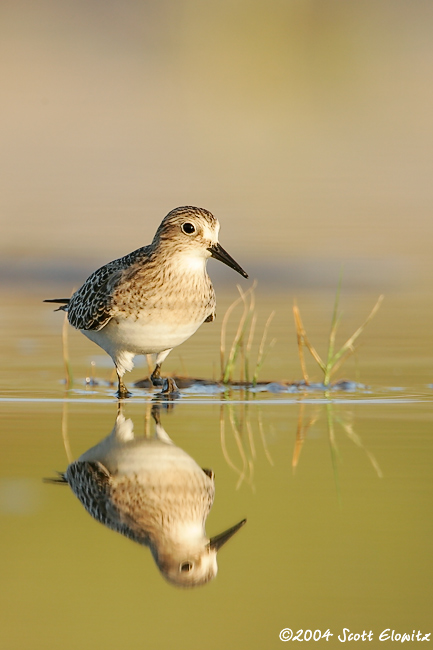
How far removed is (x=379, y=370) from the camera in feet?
28.6

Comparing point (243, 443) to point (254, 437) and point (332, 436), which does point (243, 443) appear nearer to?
point (254, 437)

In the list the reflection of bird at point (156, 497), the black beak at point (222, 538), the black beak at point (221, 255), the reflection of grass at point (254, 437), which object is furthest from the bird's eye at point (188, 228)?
the black beak at point (222, 538)

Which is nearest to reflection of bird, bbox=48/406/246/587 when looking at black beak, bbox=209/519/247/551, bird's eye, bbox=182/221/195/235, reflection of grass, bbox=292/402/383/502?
black beak, bbox=209/519/247/551

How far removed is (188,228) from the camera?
7.91m

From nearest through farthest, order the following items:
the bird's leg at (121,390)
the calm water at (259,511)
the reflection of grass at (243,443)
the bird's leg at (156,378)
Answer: the calm water at (259,511) < the reflection of grass at (243,443) < the bird's leg at (121,390) < the bird's leg at (156,378)

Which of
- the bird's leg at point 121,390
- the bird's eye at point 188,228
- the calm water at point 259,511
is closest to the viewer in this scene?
the calm water at point 259,511

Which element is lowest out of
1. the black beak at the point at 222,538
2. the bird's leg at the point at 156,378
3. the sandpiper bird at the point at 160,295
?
the black beak at the point at 222,538

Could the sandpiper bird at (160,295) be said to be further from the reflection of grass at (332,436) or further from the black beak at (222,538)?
the black beak at (222,538)

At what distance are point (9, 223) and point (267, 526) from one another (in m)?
14.5

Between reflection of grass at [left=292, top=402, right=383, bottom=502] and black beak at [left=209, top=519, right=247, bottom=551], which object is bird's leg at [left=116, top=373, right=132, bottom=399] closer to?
reflection of grass at [left=292, top=402, right=383, bottom=502]

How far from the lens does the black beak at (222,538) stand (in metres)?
4.39

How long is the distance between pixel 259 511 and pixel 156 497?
46 centimetres

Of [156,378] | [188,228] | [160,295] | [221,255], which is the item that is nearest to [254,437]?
[160,295]

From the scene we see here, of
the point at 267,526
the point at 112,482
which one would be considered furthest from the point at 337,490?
the point at 112,482
